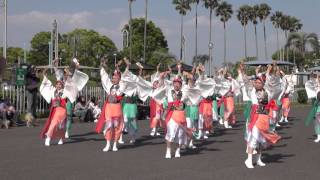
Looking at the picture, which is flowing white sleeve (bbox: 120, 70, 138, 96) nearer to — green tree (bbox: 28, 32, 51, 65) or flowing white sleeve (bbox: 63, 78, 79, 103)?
flowing white sleeve (bbox: 63, 78, 79, 103)

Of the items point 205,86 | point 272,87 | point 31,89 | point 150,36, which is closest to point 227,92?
point 205,86

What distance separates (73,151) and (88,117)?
1029 centimetres

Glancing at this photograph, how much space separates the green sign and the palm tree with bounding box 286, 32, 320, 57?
169 feet

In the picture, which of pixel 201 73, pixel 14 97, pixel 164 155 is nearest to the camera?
pixel 164 155

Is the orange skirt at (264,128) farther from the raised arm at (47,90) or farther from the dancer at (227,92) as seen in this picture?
the dancer at (227,92)

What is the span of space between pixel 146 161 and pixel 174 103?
1.57m

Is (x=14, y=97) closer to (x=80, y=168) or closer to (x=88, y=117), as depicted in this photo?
(x=88, y=117)

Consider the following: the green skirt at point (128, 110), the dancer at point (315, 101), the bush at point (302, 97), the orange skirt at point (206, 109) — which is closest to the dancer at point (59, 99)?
the green skirt at point (128, 110)

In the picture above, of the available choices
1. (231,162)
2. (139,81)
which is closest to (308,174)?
(231,162)

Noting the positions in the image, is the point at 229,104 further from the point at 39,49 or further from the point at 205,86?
the point at 39,49

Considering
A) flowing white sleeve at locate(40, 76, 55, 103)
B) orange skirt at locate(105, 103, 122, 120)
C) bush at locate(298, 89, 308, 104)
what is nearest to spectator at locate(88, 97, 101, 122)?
flowing white sleeve at locate(40, 76, 55, 103)

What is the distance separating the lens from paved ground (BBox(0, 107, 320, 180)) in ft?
28.9

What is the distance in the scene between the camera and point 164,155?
11.4 m

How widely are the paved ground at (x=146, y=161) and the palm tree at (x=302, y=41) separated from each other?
2122 inches
